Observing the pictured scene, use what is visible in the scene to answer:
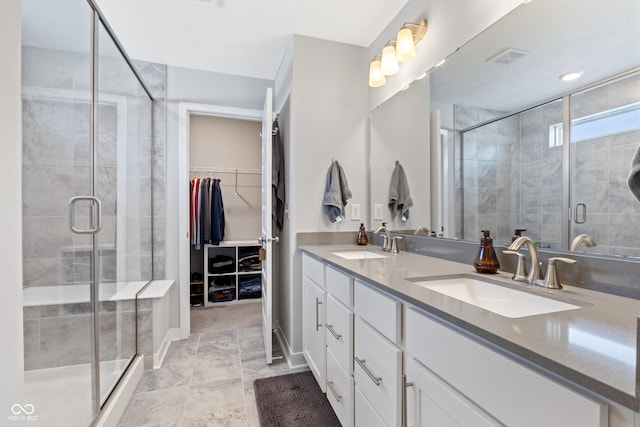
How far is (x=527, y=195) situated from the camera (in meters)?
1.13

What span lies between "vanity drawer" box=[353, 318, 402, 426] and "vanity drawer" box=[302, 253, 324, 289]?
455mm

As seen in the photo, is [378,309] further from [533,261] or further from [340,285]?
[533,261]

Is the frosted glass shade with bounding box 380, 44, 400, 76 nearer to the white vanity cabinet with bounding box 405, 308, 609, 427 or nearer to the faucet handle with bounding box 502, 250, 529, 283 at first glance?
the faucet handle with bounding box 502, 250, 529, 283

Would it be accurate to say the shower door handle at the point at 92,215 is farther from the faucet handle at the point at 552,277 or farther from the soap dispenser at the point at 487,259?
the faucet handle at the point at 552,277

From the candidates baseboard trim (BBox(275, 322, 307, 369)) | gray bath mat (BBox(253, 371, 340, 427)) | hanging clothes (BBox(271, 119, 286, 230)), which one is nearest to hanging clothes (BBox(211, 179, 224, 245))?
hanging clothes (BBox(271, 119, 286, 230))

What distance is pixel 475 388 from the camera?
2.05 feet

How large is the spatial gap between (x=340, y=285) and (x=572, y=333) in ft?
2.92

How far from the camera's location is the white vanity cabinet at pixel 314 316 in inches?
63.6

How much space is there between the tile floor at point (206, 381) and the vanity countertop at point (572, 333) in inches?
51.1

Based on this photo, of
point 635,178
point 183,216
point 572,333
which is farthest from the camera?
point 183,216

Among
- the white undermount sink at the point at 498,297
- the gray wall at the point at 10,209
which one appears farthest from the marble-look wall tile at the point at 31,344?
the white undermount sink at the point at 498,297

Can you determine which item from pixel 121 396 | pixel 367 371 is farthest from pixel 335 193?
pixel 121 396

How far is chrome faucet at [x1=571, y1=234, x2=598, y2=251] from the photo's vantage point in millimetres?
941

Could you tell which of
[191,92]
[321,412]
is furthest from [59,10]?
[321,412]
